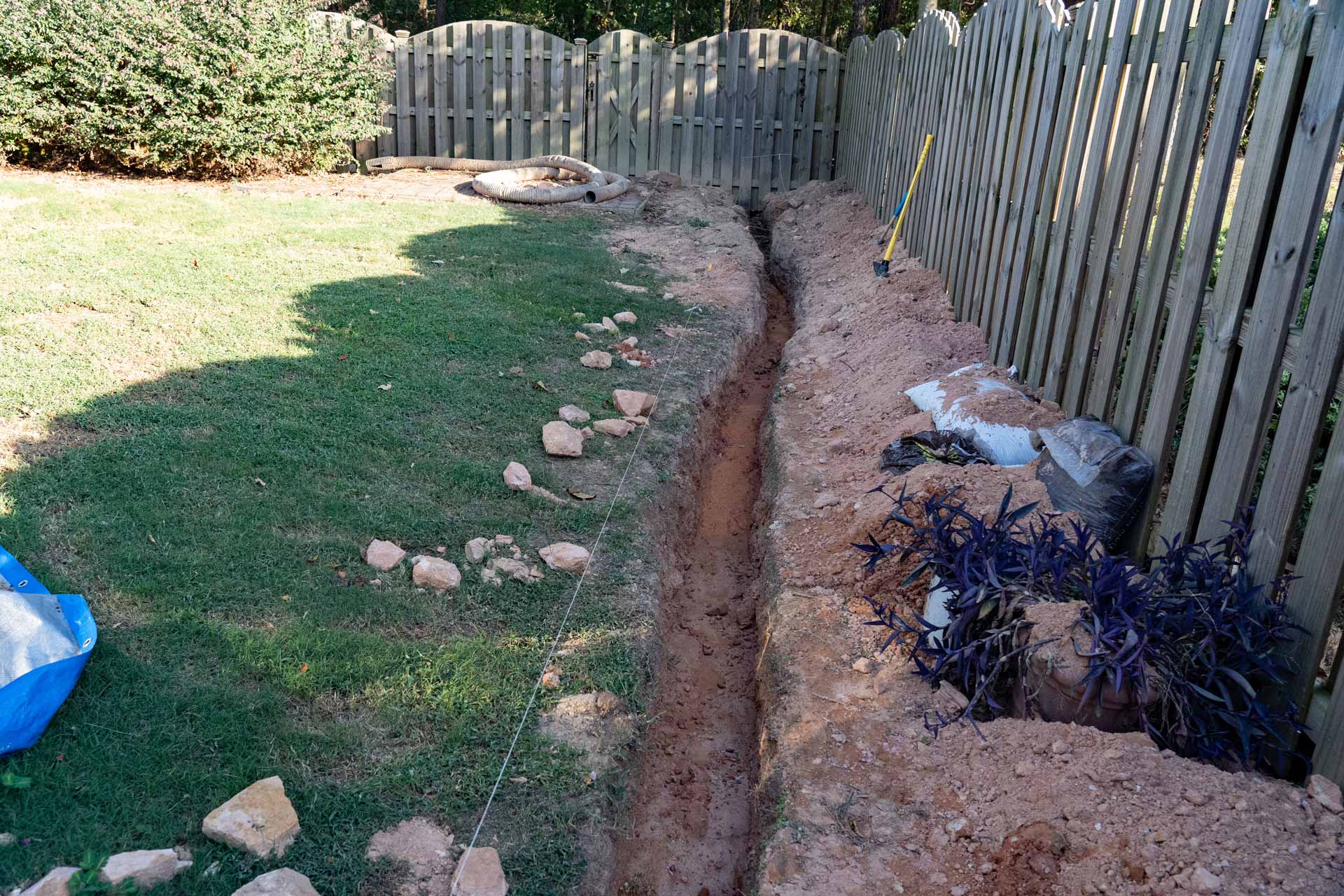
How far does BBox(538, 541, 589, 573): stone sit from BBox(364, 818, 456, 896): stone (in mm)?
1422

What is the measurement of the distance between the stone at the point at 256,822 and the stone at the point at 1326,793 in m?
2.69

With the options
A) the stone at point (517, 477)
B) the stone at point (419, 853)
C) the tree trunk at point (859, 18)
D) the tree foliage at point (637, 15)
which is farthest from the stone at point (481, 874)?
the tree foliage at point (637, 15)

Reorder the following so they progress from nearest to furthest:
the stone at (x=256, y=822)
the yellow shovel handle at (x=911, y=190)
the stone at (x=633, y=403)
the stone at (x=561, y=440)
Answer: the stone at (x=256, y=822), the stone at (x=561, y=440), the stone at (x=633, y=403), the yellow shovel handle at (x=911, y=190)

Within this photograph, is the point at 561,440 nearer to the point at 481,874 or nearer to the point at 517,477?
the point at 517,477

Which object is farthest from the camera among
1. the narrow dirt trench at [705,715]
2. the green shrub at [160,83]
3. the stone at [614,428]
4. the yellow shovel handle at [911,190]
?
the green shrub at [160,83]

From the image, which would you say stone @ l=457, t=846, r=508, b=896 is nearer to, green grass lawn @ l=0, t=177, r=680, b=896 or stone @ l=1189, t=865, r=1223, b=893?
green grass lawn @ l=0, t=177, r=680, b=896

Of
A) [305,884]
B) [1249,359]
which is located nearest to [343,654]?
[305,884]

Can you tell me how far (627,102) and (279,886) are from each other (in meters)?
12.0

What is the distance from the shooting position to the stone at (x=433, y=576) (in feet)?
12.4

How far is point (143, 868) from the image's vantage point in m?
2.39

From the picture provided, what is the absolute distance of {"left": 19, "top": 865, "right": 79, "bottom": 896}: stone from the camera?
2287 mm

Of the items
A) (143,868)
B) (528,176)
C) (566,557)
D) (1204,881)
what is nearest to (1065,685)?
(1204,881)

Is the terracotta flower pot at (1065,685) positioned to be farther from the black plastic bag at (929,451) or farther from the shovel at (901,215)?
the shovel at (901,215)

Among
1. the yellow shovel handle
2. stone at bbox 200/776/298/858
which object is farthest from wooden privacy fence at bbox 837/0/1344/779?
stone at bbox 200/776/298/858
